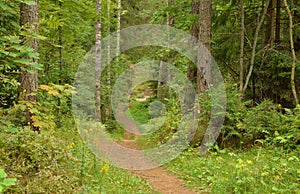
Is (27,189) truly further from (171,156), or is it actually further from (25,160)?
(171,156)

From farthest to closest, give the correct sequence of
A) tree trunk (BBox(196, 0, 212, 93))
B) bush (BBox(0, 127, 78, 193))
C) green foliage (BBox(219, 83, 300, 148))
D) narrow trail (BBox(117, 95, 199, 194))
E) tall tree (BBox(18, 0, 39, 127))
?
1. tree trunk (BBox(196, 0, 212, 93))
2. green foliage (BBox(219, 83, 300, 148))
3. narrow trail (BBox(117, 95, 199, 194))
4. tall tree (BBox(18, 0, 39, 127))
5. bush (BBox(0, 127, 78, 193))

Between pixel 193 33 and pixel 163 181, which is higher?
pixel 193 33

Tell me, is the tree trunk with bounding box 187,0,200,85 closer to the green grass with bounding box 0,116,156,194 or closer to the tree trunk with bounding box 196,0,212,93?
the tree trunk with bounding box 196,0,212,93

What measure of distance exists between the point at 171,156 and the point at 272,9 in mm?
6599

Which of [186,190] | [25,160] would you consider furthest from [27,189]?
[186,190]

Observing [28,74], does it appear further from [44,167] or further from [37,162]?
[44,167]

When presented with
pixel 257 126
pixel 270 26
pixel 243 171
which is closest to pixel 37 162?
pixel 243 171

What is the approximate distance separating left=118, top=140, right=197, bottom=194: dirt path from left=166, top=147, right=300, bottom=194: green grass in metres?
0.22

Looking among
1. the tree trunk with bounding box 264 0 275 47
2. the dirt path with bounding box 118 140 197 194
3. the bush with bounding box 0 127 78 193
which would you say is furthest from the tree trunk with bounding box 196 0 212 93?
the bush with bounding box 0 127 78 193

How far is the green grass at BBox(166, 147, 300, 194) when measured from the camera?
6031mm

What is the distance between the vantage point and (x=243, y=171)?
650cm

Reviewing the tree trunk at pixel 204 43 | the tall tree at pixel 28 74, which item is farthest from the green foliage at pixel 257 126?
the tall tree at pixel 28 74

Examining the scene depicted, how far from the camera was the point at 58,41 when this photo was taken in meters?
13.2

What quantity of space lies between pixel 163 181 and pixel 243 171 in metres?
2.25
